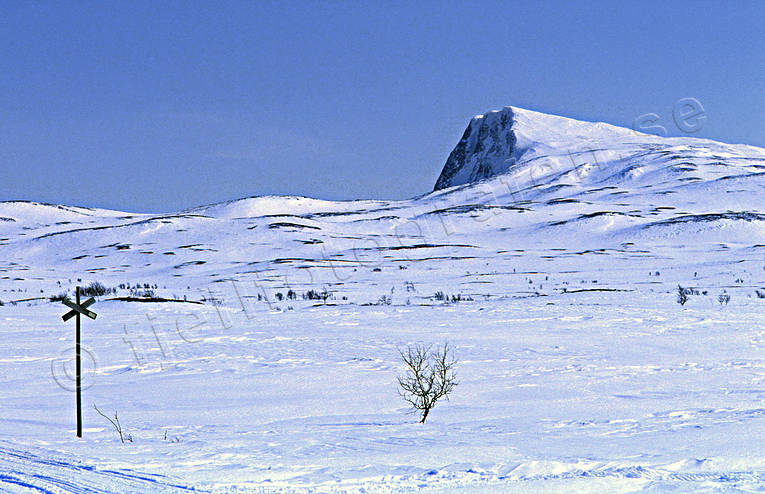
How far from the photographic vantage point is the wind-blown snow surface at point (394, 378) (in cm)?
373

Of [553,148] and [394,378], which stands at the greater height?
[553,148]

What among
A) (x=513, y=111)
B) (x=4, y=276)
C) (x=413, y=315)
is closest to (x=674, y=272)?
(x=413, y=315)

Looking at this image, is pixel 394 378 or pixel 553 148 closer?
pixel 394 378

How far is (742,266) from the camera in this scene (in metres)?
27.4

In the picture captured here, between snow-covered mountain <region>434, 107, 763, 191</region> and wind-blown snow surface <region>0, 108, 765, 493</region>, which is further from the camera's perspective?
snow-covered mountain <region>434, 107, 763, 191</region>

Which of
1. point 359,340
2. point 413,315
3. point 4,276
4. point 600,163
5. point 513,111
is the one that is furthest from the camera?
point 513,111

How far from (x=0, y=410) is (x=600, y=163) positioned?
85.4m

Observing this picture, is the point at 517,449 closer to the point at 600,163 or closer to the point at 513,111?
the point at 600,163

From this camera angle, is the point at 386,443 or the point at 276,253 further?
the point at 276,253

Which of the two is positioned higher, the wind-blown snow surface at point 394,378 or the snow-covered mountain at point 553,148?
the snow-covered mountain at point 553,148

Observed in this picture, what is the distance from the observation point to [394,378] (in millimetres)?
8398

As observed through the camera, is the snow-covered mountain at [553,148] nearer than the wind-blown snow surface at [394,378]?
No

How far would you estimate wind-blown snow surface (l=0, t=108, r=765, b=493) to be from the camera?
3727 millimetres

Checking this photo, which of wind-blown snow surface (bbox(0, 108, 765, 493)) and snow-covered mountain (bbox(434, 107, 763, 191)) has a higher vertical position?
snow-covered mountain (bbox(434, 107, 763, 191))
